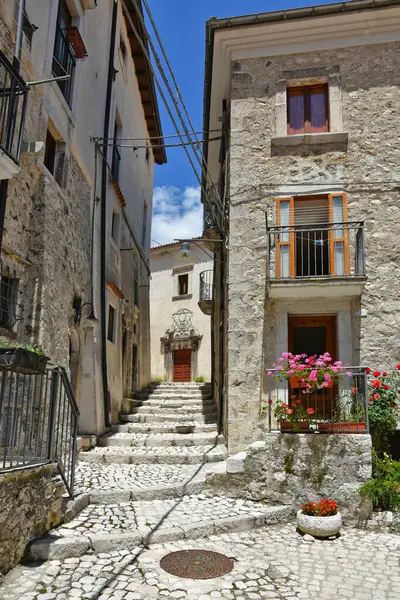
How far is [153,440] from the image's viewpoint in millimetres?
9875

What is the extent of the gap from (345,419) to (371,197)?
15.2 feet

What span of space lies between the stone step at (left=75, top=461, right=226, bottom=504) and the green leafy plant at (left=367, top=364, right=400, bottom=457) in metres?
2.53

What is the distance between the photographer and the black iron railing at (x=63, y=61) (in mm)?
8758

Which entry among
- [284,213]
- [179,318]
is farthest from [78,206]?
[179,318]

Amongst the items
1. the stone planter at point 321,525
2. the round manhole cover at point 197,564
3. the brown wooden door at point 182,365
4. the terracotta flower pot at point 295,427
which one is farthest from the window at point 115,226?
the brown wooden door at point 182,365

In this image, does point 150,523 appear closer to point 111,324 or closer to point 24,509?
point 24,509

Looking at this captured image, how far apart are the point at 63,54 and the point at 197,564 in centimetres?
877

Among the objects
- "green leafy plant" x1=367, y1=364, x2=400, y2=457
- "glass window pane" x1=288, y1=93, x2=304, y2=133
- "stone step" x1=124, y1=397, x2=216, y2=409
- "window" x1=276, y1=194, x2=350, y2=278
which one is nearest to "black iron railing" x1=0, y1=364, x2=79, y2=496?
"green leafy plant" x1=367, y1=364, x2=400, y2=457

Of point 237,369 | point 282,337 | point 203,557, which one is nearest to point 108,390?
point 237,369

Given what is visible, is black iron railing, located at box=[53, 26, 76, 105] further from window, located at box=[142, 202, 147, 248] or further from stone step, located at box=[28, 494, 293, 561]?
window, located at box=[142, 202, 147, 248]

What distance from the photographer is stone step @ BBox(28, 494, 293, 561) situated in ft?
16.2

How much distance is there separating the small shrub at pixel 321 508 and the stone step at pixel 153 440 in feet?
12.8

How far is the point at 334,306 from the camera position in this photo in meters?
9.26

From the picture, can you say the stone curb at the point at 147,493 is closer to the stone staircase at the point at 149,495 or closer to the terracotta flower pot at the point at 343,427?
the stone staircase at the point at 149,495
